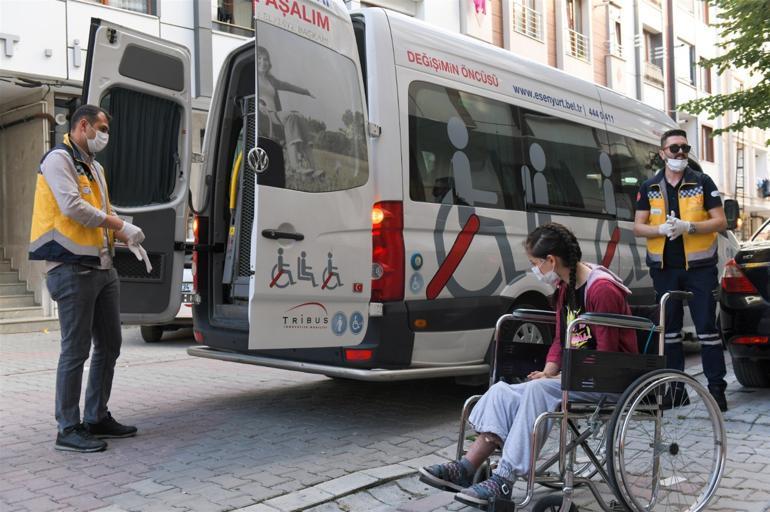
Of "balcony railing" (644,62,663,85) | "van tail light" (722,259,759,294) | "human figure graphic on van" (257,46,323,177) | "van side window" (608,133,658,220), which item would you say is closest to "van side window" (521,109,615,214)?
"van side window" (608,133,658,220)

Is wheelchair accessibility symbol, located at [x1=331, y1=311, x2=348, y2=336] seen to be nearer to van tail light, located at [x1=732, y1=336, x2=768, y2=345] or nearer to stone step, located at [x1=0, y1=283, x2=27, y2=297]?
van tail light, located at [x1=732, y1=336, x2=768, y2=345]

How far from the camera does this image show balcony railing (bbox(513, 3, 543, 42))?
20.9 meters

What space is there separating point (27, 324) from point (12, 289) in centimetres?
128

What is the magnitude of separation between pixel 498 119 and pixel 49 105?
32.2ft

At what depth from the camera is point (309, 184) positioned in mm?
4273

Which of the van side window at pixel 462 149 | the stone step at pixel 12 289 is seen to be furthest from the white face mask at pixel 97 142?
the stone step at pixel 12 289

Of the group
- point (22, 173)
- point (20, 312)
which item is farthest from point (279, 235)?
point (22, 173)

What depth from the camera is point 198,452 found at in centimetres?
430

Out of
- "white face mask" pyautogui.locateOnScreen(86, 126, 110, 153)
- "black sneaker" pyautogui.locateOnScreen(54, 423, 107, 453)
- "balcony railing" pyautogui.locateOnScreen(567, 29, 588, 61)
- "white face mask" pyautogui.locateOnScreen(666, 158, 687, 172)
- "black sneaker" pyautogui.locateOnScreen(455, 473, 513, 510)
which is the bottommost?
"black sneaker" pyautogui.locateOnScreen(54, 423, 107, 453)

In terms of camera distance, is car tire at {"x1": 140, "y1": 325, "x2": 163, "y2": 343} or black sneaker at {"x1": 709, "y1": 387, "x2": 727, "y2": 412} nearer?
black sneaker at {"x1": 709, "y1": 387, "x2": 727, "y2": 412}

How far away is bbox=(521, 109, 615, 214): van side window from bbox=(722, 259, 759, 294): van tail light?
4.07ft

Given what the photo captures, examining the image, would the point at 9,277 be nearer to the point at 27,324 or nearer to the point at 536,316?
the point at 27,324

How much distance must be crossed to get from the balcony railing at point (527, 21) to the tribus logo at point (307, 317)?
59.1 ft

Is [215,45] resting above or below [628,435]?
above
